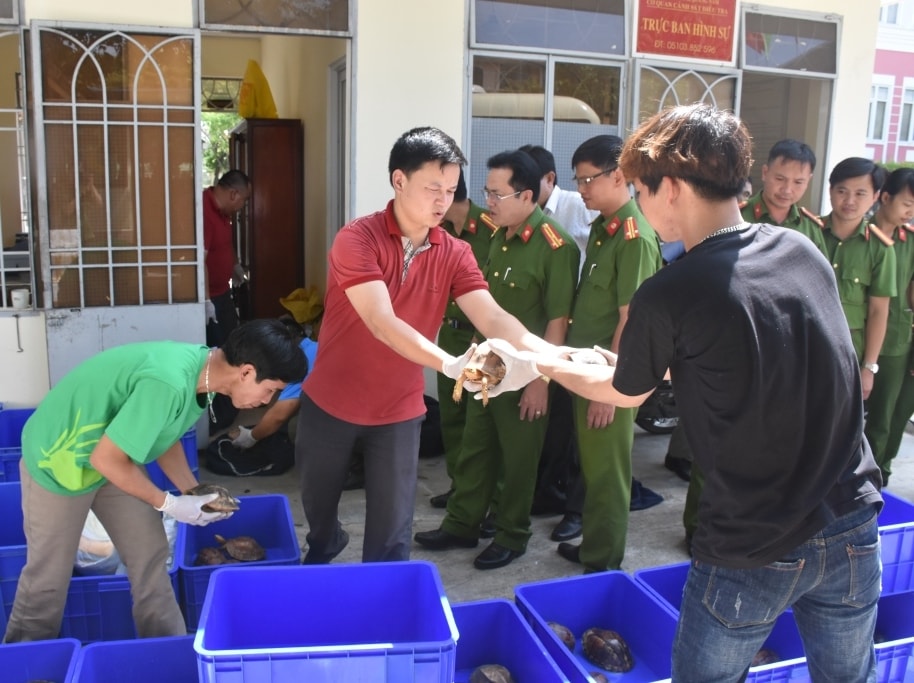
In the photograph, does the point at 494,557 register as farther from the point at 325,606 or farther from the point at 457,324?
the point at 325,606

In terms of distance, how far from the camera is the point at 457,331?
4.05m

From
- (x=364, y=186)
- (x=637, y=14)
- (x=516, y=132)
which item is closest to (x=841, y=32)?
(x=637, y=14)

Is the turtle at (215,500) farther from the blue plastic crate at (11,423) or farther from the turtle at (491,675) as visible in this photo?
the blue plastic crate at (11,423)

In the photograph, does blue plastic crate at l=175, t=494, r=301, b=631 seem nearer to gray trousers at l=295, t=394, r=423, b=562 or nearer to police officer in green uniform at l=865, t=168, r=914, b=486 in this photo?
gray trousers at l=295, t=394, r=423, b=562

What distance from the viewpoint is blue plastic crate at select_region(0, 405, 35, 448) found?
13.1 feet

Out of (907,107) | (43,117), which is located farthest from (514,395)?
(907,107)

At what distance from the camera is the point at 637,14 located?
16.3 ft

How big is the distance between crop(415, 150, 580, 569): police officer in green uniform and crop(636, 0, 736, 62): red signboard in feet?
7.04

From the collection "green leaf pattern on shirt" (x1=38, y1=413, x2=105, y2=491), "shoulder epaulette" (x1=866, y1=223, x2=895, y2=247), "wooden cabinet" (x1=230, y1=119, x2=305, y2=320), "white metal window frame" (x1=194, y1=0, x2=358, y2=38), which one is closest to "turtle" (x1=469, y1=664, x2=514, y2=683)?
"green leaf pattern on shirt" (x1=38, y1=413, x2=105, y2=491)

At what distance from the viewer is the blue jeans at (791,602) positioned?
1.58 m

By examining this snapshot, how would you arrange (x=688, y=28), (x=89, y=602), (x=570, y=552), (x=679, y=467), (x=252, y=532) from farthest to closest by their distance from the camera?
(x=688, y=28)
(x=679, y=467)
(x=570, y=552)
(x=252, y=532)
(x=89, y=602)

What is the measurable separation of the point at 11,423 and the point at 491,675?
2.91 meters

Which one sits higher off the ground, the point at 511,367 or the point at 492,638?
the point at 511,367

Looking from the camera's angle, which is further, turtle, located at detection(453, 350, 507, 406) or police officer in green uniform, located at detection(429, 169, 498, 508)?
police officer in green uniform, located at detection(429, 169, 498, 508)
